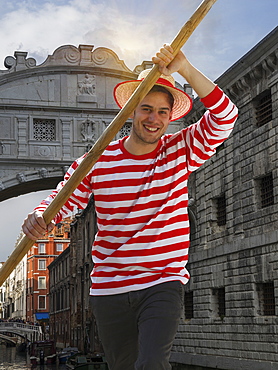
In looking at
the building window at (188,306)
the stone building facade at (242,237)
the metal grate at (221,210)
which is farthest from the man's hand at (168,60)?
the building window at (188,306)

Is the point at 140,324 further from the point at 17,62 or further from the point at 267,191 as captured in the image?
the point at 17,62

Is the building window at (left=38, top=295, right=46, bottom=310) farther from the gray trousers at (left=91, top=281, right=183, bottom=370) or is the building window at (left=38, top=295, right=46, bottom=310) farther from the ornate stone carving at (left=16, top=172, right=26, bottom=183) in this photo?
the gray trousers at (left=91, top=281, right=183, bottom=370)

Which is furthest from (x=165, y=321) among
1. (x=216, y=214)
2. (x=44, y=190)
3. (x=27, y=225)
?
(x=44, y=190)

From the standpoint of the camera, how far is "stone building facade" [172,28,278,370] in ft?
51.4

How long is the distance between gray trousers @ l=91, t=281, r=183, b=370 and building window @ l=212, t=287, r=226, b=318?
15771 millimetres

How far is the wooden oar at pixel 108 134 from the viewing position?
2.47m

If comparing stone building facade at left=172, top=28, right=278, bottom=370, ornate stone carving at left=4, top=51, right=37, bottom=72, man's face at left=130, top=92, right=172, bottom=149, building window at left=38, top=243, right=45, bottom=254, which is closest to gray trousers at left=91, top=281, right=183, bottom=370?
man's face at left=130, top=92, right=172, bottom=149

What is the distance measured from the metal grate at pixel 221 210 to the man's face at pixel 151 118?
52.7ft

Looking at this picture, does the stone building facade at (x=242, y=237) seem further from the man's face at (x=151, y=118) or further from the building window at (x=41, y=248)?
the building window at (x=41, y=248)

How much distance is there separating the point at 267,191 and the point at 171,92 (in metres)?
13.6

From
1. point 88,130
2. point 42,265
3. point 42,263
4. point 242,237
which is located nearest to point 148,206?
point 242,237

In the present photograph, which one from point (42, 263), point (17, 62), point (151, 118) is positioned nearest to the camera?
point (151, 118)

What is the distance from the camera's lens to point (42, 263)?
63031mm

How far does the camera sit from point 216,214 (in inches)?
758
